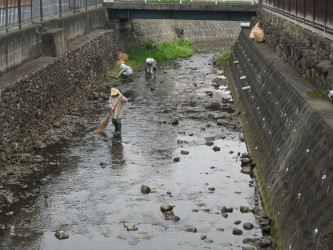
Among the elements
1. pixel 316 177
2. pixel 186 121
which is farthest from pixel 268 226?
pixel 186 121

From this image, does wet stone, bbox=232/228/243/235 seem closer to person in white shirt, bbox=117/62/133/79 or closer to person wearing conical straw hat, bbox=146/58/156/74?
person in white shirt, bbox=117/62/133/79

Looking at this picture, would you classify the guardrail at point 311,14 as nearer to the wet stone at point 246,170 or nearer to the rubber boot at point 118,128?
the wet stone at point 246,170

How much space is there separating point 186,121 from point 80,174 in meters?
7.57

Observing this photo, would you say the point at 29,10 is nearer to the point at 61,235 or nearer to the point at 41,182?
the point at 41,182

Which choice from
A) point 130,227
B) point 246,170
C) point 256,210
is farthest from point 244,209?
point 246,170

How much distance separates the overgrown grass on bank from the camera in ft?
131

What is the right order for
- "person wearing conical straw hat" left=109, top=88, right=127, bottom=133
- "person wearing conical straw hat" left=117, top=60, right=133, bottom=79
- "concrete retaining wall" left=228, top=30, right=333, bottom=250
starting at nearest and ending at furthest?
1. "concrete retaining wall" left=228, top=30, right=333, bottom=250
2. "person wearing conical straw hat" left=109, top=88, right=127, bottom=133
3. "person wearing conical straw hat" left=117, top=60, right=133, bottom=79

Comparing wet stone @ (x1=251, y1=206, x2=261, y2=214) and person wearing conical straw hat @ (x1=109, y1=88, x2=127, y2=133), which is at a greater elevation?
person wearing conical straw hat @ (x1=109, y1=88, x2=127, y2=133)

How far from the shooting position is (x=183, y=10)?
40625 mm

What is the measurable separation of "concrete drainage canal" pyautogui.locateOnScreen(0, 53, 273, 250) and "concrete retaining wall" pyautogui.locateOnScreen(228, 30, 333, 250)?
0.60 metres

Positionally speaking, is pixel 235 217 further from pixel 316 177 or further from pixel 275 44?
pixel 275 44

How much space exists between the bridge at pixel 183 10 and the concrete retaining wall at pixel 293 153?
19178mm

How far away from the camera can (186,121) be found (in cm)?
2367

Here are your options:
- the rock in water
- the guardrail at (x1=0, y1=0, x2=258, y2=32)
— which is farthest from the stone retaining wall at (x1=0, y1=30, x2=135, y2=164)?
the rock in water
